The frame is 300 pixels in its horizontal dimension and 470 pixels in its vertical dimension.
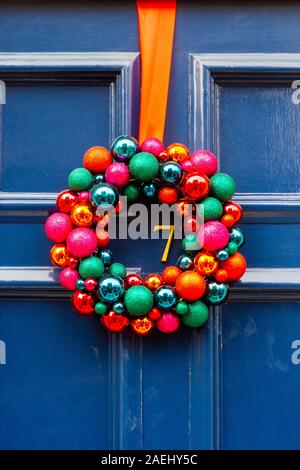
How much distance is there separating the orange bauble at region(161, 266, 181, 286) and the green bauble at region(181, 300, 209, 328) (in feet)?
0.18

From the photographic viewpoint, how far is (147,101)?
47.8 inches

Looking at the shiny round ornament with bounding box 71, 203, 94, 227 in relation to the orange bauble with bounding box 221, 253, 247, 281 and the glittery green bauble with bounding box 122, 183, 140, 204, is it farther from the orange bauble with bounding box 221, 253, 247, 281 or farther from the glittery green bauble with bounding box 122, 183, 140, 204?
the orange bauble with bounding box 221, 253, 247, 281

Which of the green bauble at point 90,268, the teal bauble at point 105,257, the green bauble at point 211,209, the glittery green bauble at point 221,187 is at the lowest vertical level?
the green bauble at point 90,268

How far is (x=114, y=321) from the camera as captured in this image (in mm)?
1132

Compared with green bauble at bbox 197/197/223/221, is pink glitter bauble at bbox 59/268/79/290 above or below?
below

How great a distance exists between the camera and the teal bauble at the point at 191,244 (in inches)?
45.0

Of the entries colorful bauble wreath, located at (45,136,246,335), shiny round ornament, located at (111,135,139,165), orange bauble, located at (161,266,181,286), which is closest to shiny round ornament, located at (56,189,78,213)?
colorful bauble wreath, located at (45,136,246,335)

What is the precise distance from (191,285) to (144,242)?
6.8 inches

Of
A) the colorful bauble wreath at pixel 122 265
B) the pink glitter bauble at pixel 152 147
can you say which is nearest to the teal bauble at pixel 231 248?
the colorful bauble wreath at pixel 122 265

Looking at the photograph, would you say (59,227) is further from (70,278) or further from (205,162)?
(205,162)

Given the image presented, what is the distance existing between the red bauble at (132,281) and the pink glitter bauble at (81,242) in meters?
0.08

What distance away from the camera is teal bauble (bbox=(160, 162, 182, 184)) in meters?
1.12

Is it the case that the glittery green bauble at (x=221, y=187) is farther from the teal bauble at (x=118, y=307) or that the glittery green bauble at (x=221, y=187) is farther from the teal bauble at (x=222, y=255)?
the teal bauble at (x=118, y=307)
